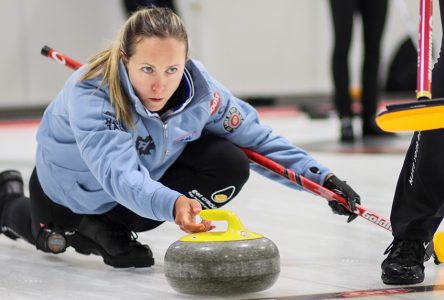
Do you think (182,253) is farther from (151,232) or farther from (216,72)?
(216,72)

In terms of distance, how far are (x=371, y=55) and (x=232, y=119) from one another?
2.84 m

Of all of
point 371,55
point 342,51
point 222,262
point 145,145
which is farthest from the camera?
point 371,55

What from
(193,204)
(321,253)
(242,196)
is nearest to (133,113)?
(193,204)

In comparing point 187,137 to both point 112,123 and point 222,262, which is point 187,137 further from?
point 222,262

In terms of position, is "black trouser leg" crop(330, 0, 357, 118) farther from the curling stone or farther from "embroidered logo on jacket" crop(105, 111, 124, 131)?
the curling stone

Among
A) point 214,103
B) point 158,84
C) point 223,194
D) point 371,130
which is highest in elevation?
point 158,84

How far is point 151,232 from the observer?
8.92 ft

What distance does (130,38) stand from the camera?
207 centimetres

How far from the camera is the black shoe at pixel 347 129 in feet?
16.7

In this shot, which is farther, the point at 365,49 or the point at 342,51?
the point at 365,49

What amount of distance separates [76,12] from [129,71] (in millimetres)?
5346

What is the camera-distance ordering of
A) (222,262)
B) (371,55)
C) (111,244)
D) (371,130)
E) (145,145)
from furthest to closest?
(371,130)
(371,55)
(111,244)
(145,145)
(222,262)

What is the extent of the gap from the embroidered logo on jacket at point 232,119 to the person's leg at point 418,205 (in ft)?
1.50

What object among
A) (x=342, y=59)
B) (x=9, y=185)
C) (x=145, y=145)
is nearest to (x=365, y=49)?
(x=342, y=59)
